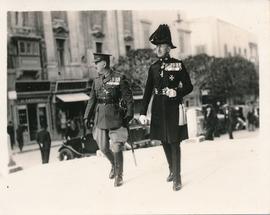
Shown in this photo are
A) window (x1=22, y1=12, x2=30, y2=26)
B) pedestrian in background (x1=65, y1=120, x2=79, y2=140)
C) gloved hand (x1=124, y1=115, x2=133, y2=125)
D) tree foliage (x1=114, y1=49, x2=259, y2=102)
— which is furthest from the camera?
pedestrian in background (x1=65, y1=120, x2=79, y2=140)

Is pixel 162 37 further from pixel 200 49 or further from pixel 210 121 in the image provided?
pixel 210 121

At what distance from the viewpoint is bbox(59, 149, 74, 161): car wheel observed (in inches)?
211

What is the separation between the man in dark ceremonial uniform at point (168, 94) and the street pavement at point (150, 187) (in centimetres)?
24

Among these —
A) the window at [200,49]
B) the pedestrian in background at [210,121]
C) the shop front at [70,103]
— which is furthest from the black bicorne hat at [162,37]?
the pedestrian in background at [210,121]

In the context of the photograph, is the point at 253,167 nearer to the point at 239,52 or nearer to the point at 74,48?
the point at 239,52

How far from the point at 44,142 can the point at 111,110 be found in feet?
4.91

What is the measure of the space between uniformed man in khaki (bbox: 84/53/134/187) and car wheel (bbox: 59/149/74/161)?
148cm

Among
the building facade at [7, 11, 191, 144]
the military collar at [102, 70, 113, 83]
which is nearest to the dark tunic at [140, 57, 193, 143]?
the military collar at [102, 70, 113, 83]

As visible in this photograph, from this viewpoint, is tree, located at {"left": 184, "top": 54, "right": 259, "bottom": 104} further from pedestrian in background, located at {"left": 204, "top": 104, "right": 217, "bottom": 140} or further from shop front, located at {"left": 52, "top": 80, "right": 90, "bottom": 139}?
shop front, located at {"left": 52, "top": 80, "right": 90, "bottom": 139}

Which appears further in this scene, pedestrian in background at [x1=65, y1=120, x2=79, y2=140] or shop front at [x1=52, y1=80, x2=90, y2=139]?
pedestrian in background at [x1=65, y1=120, x2=79, y2=140]

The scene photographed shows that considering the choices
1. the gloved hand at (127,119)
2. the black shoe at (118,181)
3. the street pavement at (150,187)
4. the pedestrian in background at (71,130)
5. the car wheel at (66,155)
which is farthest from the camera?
the pedestrian in background at (71,130)

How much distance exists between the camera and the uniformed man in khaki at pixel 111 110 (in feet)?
12.7

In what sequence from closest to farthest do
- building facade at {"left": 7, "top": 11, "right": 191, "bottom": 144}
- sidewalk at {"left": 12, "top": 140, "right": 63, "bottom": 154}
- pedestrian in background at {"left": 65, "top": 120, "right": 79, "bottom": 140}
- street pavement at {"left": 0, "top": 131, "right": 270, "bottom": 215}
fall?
street pavement at {"left": 0, "top": 131, "right": 270, "bottom": 215} < building facade at {"left": 7, "top": 11, "right": 191, "bottom": 144} < sidewalk at {"left": 12, "top": 140, "right": 63, "bottom": 154} < pedestrian in background at {"left": 65, "top": 120, "right": 79, "bottom": 140}

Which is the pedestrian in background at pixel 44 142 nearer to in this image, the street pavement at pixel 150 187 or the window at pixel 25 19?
the street pavement at pixel 150 187
